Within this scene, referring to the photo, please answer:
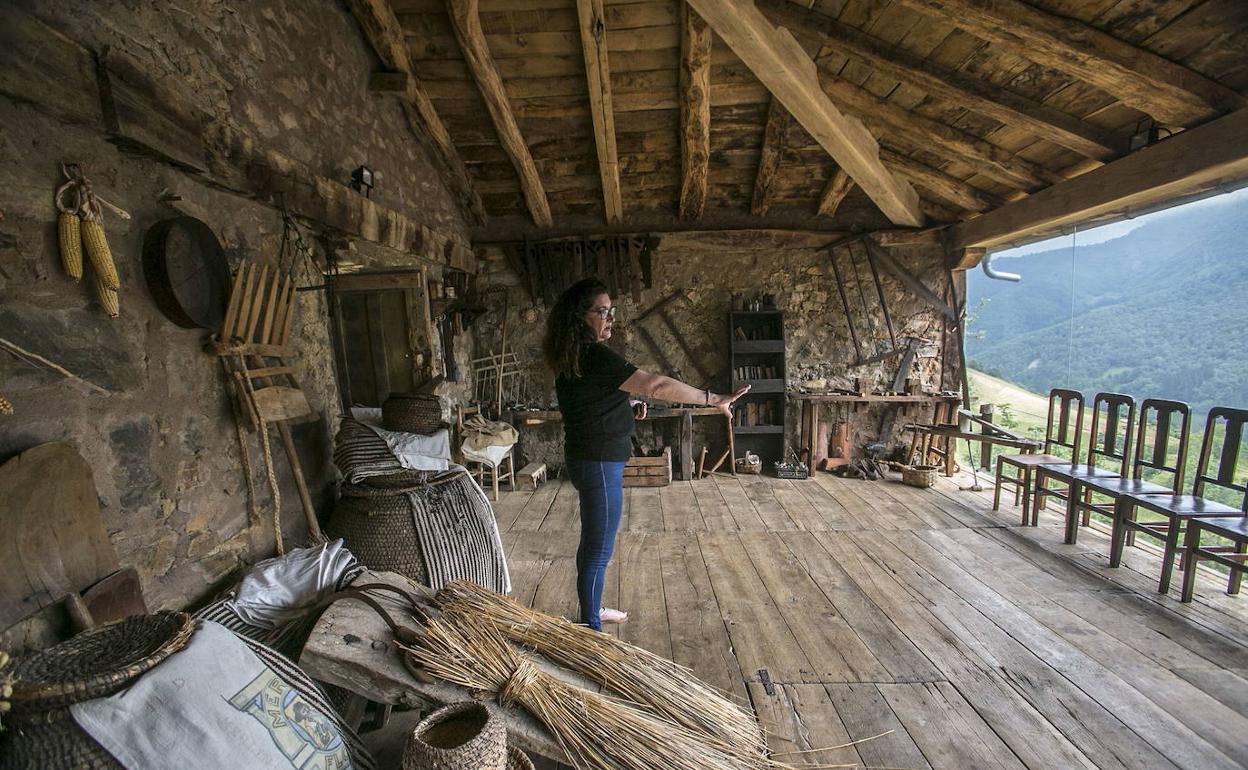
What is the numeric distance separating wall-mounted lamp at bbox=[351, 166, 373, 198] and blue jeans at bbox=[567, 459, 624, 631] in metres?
2.17

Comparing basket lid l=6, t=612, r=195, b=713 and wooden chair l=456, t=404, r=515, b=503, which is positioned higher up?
basket lid l=6, t=612, r=195, b=713

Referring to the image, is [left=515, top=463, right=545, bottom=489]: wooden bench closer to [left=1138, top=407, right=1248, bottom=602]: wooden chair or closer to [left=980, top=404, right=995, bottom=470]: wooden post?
[left=980, top=404, right=995, bottom=470]: wooden post

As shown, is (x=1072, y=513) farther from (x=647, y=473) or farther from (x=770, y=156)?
(x=770, y=156)

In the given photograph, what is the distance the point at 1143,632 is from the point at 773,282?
409 centimetres

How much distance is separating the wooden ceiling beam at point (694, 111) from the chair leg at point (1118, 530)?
3.78 metres

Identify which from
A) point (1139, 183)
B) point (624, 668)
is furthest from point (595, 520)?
point (1139, 183)

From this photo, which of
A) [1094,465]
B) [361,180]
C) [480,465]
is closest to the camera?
[361,180]

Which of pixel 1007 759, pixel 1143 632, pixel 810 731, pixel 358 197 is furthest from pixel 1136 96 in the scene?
pixel 358 197

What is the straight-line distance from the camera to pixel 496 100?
3.83 meters

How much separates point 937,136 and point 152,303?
498cm

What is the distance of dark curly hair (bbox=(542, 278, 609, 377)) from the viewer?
87.7 inches

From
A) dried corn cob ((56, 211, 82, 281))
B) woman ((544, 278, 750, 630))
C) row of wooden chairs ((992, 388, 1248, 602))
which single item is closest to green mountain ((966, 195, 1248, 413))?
row of wooden chairs ((992, 388, 1248, 602))

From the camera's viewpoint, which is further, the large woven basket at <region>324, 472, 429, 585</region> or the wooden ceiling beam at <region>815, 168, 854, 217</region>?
the wooden ceiling beam at <region>815, 168, 854, 217</region>

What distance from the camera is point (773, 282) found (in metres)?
5.77
